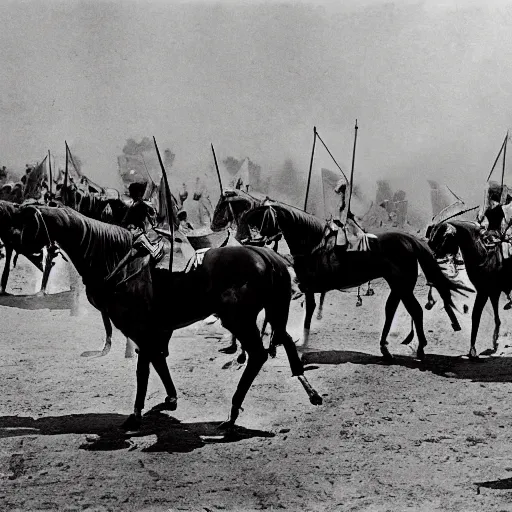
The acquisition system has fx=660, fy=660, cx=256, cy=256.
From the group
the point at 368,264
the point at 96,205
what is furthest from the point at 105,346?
the point at 368,264

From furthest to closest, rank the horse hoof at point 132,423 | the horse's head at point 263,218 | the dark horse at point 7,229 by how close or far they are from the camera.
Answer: the dark horse at point 7,229 < the horse's head at point 263,218 < the horse hoof at point 132,423

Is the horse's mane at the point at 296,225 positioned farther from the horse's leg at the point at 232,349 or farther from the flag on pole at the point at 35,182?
the flag on pole at the point at 35,182

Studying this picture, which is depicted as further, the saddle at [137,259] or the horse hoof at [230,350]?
the horse hoof at [230,350]

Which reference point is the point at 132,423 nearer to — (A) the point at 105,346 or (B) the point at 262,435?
(B) the point at 262,435

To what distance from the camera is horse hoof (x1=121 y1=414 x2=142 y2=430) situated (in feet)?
17.6

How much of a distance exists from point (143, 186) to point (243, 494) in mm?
2966

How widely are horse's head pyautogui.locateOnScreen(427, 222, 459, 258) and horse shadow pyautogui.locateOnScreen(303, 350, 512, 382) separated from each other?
137cm

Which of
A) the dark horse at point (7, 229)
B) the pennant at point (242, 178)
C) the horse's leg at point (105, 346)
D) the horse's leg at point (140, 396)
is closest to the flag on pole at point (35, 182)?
the dark horse at point (7, 229)

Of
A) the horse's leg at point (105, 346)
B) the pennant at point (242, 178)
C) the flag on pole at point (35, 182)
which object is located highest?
the pennant at point (242, 178)

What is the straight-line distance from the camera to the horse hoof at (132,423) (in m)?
5.36

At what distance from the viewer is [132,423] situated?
17.6 ft

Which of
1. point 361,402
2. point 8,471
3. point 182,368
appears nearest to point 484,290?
point 361,402

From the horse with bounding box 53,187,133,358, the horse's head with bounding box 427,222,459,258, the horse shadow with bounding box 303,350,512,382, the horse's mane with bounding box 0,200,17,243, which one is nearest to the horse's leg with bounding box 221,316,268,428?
the horse with bounding box 53,187,133,358

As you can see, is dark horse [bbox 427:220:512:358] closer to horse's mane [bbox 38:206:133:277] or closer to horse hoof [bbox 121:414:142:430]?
horse's mane [bbox 38:206:133:277]
